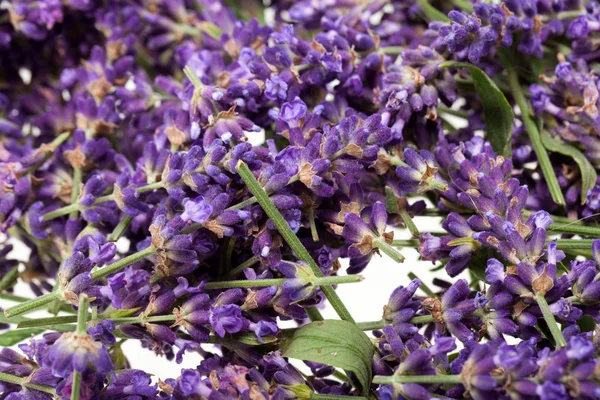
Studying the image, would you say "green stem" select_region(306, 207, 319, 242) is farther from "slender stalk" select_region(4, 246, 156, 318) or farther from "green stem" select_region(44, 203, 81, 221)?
"green stem" select_region(44, 203, 81, 221)

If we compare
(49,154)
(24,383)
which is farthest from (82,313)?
(49,154)

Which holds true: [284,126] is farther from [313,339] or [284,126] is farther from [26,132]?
[26,132]

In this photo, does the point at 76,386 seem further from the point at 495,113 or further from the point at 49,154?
the point at 495,113

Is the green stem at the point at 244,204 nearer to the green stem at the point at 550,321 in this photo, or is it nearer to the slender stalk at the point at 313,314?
the slender stalk at the point at 313,314

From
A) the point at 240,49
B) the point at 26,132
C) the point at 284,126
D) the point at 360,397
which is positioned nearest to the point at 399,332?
the point at 360,397

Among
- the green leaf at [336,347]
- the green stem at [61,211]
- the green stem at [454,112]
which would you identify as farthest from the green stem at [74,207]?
the green stem at [454,112]

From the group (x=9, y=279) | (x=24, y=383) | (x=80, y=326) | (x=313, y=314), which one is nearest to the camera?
(x=80, y=326)

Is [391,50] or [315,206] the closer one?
[315,206]

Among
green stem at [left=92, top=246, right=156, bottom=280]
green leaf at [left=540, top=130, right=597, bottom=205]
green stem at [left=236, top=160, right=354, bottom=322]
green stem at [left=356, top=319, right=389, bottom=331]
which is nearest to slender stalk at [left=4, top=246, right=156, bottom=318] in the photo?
green stem at [left=92, top=246, right=156, bottom=280]
